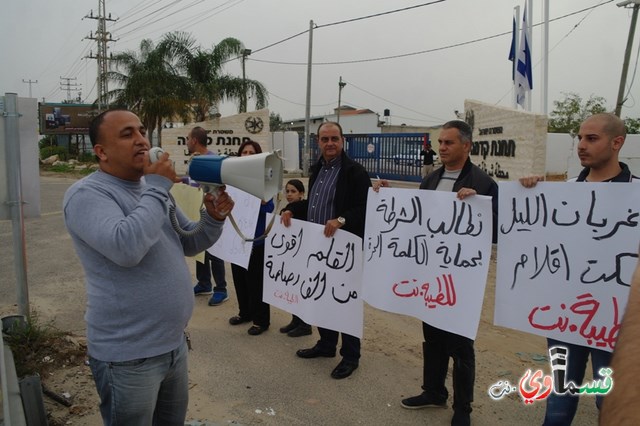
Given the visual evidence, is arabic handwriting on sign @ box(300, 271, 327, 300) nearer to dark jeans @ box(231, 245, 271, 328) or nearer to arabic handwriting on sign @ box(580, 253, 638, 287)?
dark jeans @ box(231, 245, 271, 328)

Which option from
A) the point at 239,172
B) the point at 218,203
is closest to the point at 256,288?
the point at 218,203

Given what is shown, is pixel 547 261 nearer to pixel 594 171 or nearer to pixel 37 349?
pixel 594 171

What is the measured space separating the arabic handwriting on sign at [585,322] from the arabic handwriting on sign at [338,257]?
1282 millimetres

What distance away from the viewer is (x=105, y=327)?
169 cm

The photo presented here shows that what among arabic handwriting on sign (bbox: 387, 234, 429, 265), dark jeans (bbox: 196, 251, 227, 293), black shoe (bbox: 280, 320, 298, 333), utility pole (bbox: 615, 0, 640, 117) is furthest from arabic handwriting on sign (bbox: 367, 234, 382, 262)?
utility pole (bbox: 615, 0, 640, 117)

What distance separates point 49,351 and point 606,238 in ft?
12.2

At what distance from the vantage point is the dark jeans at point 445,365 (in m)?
2.77

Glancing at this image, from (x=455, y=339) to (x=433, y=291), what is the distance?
313 mm

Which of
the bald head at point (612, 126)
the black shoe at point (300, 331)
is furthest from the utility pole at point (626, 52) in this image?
the black shoe at point (300, 331)

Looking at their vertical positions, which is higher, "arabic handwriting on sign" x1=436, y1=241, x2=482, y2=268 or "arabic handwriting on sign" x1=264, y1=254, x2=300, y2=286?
"arabic handwriting on sign" x1=436, y1=241, x2=482, y2=268

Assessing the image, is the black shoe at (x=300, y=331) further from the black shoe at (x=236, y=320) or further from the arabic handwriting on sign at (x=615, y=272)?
the arabic handwriting on sign at (x=615, y=272)

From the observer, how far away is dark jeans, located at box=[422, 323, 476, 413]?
2768 millimetres

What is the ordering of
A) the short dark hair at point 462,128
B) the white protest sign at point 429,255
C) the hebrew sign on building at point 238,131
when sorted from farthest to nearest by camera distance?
the hebrew sign on building at point 238,131
the short dark hair at point 462,128
the white protest sign at point 429,255

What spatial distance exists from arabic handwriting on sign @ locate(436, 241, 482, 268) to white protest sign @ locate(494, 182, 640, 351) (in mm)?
134
